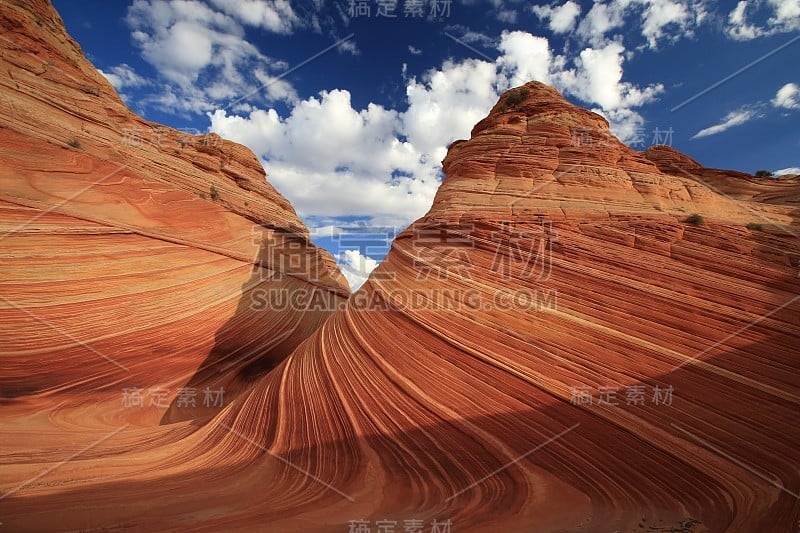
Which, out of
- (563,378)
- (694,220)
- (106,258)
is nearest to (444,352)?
(563,378)

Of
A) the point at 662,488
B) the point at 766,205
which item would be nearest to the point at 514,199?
the point at 766,205

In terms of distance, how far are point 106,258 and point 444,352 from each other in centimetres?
949

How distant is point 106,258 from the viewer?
8.61 meters

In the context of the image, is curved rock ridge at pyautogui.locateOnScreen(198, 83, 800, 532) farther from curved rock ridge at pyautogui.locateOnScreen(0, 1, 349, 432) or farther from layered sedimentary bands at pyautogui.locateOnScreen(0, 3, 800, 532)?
curved rock ridge at pyautogui.locateOnScreen(0, 1, 349, 432)

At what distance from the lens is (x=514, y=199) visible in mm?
7367

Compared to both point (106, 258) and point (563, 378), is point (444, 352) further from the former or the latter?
point (106, 258)

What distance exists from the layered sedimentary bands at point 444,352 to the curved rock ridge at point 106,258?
7 cm

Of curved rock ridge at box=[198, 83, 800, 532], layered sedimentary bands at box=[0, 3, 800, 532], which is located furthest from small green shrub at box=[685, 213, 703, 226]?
curved rock ridge at box=[198, 83, 800, 532]

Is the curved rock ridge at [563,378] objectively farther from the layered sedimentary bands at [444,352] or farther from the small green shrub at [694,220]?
the small green shrub at [694,220]

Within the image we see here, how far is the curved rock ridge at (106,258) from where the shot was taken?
7.44 meters

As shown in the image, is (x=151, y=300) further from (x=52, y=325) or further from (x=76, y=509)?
(x=76, y=509)

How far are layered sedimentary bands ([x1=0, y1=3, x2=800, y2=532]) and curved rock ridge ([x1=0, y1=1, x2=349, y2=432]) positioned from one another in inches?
2.6

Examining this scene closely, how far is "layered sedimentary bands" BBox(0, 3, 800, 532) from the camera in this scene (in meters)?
3.60

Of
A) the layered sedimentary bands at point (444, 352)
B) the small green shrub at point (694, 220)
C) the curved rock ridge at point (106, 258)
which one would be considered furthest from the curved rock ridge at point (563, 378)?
the curved rock ridge at point (106, 258)
